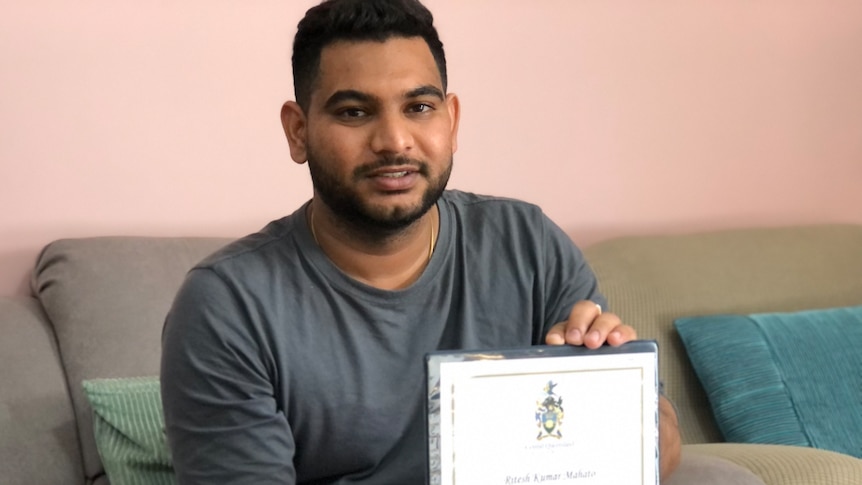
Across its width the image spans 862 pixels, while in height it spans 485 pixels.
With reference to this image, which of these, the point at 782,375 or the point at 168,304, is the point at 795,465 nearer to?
the point at 782,375

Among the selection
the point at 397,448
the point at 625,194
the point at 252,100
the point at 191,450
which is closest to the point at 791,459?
the point at 397,448

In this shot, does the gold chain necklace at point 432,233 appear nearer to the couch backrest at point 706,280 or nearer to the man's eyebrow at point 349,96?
the man's eyebrow at point 349,96

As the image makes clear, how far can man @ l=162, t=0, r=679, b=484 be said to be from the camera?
1.35 meters

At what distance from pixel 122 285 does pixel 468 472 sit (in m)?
0.97

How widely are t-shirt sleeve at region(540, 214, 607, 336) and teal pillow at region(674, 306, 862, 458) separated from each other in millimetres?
712

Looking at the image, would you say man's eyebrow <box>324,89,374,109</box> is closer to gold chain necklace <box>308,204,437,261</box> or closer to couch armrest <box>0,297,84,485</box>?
gold chain necklace <box>308,204,437,261</box>

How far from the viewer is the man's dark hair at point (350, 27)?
4.58 ft

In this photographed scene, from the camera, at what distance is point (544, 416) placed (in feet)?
4.12

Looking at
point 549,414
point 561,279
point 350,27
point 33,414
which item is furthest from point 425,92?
point 33,414

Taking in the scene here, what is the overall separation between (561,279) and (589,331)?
0.80ft

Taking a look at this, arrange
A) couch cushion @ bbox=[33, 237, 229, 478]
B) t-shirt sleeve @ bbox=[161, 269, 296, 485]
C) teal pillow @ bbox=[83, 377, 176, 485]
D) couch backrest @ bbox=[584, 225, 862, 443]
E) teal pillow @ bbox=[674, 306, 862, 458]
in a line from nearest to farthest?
t-shirt sleeve @ bbox=[161, 269, 296, 485] < teal pillow @ bbox=[83, 377, 176, 485] < couch cushion @ bbox=[33, 237, 229, 478] < teal pillow @ bbox=[674, 306, 862, 458] < couch backrest @ bbox=[584, 225, 862, 443]

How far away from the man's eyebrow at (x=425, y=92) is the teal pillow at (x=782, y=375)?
Result: 40.7 inches

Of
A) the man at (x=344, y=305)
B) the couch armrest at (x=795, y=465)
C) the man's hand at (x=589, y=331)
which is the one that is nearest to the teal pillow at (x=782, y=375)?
the couch armrest at (x=795, y=465)

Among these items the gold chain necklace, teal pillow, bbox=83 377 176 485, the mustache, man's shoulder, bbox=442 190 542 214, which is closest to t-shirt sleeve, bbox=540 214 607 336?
man's shoulder, bbox=442 190 542 214
